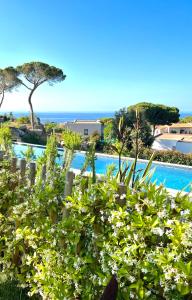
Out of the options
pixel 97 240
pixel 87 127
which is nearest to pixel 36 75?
pixel 87 127

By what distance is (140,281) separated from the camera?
215cm

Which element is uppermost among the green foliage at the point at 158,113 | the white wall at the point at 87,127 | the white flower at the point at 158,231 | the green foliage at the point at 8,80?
the green foliage at the point at 8,80

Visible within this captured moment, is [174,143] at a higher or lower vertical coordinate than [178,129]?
lower

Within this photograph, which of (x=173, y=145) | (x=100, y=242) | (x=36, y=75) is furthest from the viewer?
A: (x=36, y=75)

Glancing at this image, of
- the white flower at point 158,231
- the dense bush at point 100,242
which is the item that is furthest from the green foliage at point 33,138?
the white flower at point 158,231

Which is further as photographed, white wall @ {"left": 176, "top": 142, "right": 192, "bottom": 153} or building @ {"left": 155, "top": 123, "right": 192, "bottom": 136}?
building @ {"left": 155, "top": 123, "right": 192, "bottom": 136}

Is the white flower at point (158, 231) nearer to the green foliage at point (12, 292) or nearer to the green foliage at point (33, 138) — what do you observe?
the green foliage at point (12, 292)

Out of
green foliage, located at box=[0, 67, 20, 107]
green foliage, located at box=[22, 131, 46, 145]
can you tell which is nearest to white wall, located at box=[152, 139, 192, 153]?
green foliage, located at box=[22, 131, 46, 145]

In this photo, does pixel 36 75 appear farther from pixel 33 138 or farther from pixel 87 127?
pixel 33 138

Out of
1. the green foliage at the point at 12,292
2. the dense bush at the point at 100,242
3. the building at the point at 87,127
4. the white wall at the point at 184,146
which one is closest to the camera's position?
the dense bush at the point at 100,242

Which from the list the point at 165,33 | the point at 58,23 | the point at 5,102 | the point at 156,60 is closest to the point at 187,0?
the point at 58,23

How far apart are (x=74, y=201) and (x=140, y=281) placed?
Answer: 75cm

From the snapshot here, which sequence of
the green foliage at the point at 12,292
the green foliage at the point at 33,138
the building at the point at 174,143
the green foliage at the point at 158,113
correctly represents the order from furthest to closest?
the green foliage at the point at 158,113 → the building at the point at 174,143 → the green foliage at the point at 33,138 → the green foliage at the point at 12,292

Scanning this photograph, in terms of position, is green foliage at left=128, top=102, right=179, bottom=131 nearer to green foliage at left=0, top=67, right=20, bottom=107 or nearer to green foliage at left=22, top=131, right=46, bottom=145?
green foliage at left=0, top=67, right=20, bottom=107
